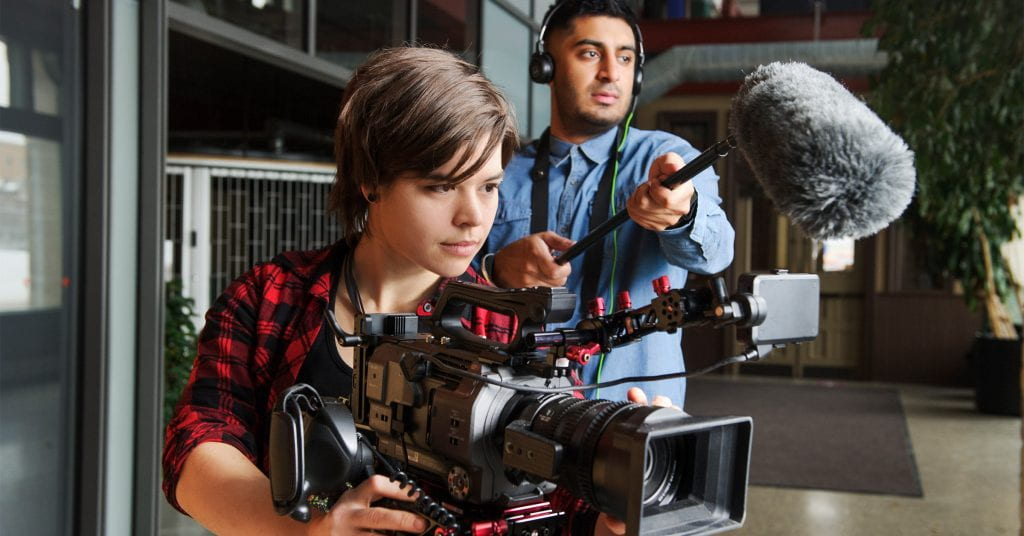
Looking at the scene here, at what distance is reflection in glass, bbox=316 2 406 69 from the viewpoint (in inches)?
144

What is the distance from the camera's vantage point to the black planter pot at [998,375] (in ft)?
23.2

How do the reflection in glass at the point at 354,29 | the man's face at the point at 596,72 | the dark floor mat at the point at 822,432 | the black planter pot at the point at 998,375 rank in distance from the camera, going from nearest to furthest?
the man's face at the point at 596,72 < the reflection in glass at the point at 354,29 < the dark floor mat at the point at 822,432 < the black planter pot at the point at 998,375

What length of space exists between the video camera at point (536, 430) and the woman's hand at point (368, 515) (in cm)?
1

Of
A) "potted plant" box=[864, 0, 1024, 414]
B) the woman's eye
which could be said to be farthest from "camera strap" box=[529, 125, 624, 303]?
"potted plant" box=[864, 0, 1024, 414]

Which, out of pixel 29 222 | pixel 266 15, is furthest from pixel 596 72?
pixel 266 15

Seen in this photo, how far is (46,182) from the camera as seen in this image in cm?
228

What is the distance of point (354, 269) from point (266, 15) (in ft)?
8.02

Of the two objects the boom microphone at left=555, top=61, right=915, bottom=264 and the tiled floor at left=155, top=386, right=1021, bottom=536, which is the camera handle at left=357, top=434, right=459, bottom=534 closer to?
the boom microphone at left=555, top=61, right=915, bottom=264

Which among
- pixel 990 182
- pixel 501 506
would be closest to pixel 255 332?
pixel 501 506

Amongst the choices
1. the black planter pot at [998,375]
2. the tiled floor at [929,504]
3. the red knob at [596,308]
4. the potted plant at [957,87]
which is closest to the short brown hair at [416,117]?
the red knob at [596,308]

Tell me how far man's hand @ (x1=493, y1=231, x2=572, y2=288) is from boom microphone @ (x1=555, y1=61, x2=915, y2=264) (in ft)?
1.25

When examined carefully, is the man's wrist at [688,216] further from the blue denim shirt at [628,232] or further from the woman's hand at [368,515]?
the woman's hand at [368,515]

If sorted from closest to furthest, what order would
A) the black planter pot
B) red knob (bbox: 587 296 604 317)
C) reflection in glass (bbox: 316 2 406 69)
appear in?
red knob (bbox: 587 296 604 317), reflection in glass (bbox: 316 2 406 69), the black planter pot

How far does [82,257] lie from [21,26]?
581 millimetres
